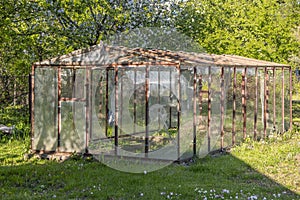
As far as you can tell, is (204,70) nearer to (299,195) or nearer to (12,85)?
(299,195)

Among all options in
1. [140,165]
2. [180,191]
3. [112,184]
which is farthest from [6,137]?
[180,191]

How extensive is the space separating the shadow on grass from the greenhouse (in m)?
0.75

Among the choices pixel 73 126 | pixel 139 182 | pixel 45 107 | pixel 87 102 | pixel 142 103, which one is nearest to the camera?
pixel 139 182

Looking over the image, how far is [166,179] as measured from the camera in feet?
22.4

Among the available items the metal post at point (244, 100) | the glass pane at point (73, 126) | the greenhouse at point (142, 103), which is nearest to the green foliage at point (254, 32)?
the greenhouse at point (142, 103)

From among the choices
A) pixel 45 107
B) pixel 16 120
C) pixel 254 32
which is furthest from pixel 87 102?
pixel 254 32

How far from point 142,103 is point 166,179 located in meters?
4.74

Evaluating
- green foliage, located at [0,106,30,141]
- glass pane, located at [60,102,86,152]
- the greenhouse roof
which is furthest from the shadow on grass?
green foliage, located at [0,106,30,141]

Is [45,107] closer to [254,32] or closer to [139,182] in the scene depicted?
[139,182]

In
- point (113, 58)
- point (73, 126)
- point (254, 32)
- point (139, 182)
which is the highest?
point (254, 32)

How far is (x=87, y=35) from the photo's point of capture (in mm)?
12070

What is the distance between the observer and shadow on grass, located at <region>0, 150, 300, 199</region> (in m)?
6.01

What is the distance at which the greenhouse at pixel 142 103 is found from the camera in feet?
28.0

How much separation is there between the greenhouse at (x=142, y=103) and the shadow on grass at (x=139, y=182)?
2.47ft
